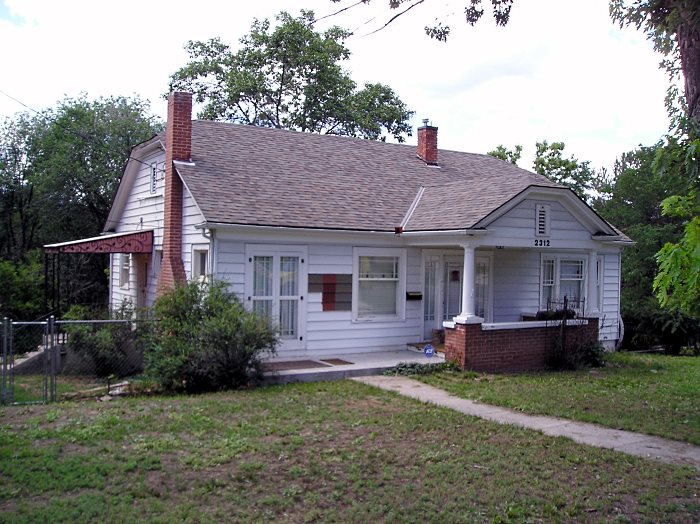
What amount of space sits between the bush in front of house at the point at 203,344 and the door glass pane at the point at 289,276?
215cm

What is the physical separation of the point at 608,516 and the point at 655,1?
21.4ft

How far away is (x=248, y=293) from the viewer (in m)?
13.5

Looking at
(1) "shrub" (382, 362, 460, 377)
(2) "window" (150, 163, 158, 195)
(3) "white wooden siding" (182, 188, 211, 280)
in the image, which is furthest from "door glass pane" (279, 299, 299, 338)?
(2) "window" (150, 163, 158, 195)

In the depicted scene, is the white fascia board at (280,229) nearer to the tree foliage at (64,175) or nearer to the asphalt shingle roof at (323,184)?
the asphalt shingle roof at (323,184)

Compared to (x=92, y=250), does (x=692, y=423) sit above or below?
below

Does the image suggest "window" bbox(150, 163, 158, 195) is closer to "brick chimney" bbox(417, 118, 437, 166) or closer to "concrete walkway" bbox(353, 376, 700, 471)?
"brick chimney" bbox(417, 118, 437, 166)

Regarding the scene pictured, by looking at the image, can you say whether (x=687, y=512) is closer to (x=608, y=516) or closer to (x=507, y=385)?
(x=608, y=516)

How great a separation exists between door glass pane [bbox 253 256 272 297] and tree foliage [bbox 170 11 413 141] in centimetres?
1882

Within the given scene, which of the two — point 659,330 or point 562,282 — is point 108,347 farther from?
point 659,330

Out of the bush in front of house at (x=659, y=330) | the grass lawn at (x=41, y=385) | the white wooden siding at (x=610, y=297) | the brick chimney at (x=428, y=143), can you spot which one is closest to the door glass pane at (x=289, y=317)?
the grass lawn at (x=41, y=385)

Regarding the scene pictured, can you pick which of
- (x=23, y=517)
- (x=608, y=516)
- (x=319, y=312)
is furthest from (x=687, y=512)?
(x=319, y=312)

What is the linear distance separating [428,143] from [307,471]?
14.1 metres

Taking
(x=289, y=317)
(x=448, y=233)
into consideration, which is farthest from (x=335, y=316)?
(x=448, y=233)

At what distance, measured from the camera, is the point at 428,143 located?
1955 cm
